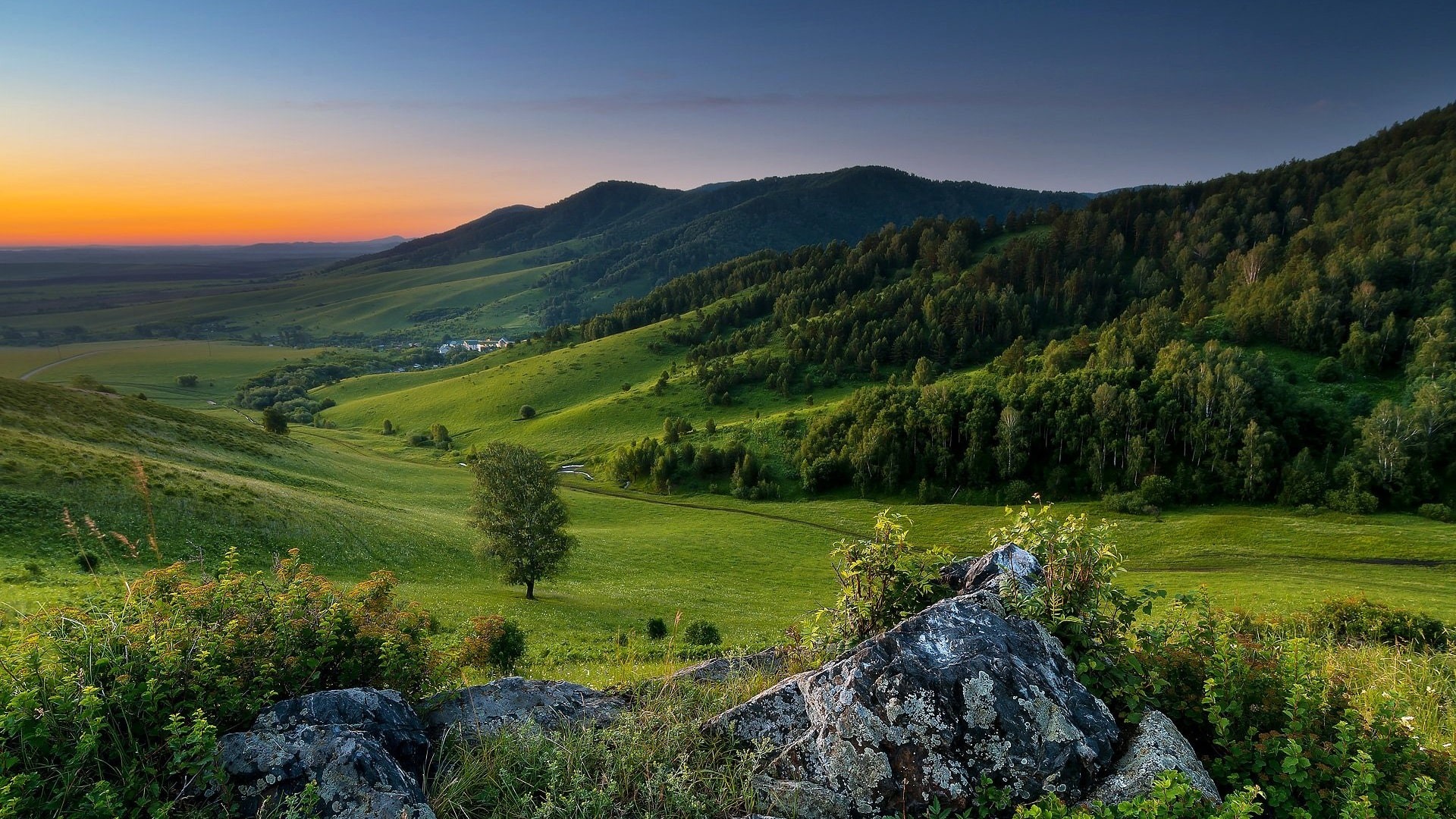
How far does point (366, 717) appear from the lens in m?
6.17

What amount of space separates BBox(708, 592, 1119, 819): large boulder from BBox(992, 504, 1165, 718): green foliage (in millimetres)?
310

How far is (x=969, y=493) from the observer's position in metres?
89.0

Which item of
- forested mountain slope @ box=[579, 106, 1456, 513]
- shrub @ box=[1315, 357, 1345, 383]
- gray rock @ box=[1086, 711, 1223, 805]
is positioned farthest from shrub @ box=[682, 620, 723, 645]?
shrub @ box=[1315, 357, 1345, 383]

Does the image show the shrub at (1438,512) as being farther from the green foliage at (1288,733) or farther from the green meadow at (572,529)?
the green foliage at (1288,733)

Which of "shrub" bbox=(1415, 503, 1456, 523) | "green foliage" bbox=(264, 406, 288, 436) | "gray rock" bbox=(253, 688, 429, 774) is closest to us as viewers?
"gray rock" bbox=(253, 688, 429, 774)

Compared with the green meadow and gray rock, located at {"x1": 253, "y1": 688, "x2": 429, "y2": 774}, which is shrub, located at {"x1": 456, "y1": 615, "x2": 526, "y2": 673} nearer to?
the green meadow

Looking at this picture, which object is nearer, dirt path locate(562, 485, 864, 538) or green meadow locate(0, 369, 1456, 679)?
green meadow locate(0, 369, 1456, 679)

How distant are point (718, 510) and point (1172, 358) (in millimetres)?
76508

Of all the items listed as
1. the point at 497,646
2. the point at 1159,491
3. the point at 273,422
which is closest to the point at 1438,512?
the point at 1159,491

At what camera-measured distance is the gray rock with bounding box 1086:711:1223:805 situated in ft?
18.3

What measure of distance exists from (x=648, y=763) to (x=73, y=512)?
42918mm

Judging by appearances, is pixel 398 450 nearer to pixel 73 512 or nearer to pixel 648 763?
pixel 73 512

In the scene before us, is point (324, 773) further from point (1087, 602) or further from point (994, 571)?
point (1087, 602)

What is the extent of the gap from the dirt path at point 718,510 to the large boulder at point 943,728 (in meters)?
62.2
